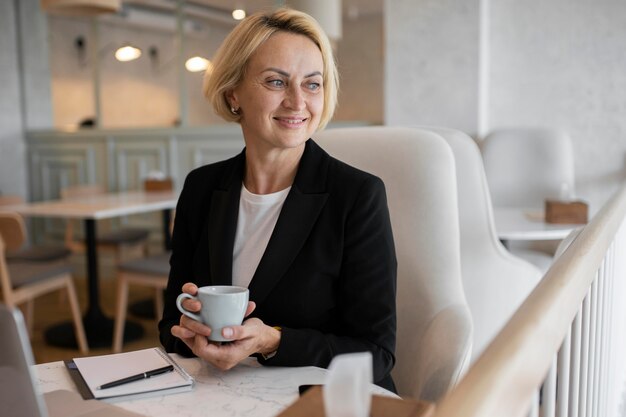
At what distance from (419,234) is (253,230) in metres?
0.42

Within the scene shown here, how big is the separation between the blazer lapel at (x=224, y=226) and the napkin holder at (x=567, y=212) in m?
1.80

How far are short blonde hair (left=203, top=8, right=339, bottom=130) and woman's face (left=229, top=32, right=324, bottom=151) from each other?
16 mm

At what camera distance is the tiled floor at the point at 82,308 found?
3.60 metres

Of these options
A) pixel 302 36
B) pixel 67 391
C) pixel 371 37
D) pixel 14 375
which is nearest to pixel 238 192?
pixel 302 36

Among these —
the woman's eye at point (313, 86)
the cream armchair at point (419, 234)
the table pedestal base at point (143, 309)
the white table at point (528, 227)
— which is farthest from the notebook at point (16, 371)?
the table pedestal base at point (143, 309)

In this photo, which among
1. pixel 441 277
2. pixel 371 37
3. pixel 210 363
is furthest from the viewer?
pixel 371 37

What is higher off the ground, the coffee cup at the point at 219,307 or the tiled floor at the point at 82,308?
the coffee cup at the point at 219,307

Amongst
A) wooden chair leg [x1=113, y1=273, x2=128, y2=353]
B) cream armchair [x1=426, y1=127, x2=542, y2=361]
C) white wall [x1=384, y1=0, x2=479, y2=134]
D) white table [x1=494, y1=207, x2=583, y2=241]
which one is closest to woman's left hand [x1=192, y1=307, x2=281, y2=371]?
cream armchair [x1=426, y1=127, x2=542, y2=361]

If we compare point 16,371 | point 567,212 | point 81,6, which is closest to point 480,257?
point 567,212

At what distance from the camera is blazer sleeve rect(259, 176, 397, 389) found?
1.18 meters

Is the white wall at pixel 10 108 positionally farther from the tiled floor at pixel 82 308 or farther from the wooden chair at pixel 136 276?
the wooden chair at pixel 136 276

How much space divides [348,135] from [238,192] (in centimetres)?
42

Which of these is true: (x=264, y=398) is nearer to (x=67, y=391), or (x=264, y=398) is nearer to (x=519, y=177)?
(x=67, y=391)

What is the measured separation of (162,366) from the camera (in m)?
0.99
